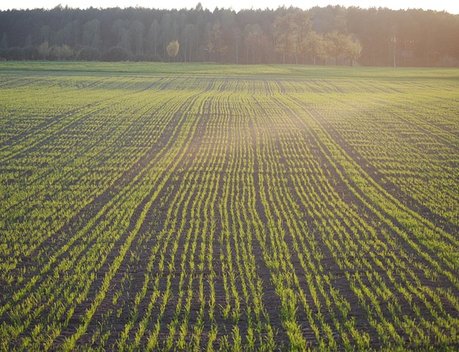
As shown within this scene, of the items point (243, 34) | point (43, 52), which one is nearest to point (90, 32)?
point (243, 34)

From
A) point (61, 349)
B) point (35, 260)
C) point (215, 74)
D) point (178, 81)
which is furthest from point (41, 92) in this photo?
point (61, 349)

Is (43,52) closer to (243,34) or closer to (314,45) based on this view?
(243,34)

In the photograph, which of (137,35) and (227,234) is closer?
(227,234)

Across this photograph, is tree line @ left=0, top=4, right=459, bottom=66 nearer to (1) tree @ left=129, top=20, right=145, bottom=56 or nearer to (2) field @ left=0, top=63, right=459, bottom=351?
(1) tree @ left=129, top=20, right=145, bottom=56

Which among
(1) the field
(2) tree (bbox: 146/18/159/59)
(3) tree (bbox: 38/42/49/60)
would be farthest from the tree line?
(1) the field

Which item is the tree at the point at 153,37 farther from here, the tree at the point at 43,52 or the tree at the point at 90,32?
the tree at the point at 43,52

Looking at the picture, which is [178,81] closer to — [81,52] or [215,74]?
[215,74]
